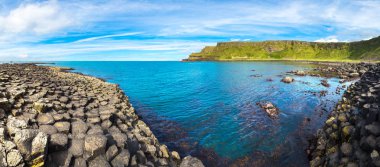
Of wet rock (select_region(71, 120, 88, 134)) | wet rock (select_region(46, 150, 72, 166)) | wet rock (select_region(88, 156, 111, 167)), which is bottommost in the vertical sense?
wet rock (select_region(88, 156, 111, 167))

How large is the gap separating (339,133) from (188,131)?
10978 millimetres

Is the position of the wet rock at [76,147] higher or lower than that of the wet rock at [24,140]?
lower

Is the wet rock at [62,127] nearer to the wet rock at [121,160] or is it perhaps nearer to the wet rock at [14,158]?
the wet rock at [14,158]

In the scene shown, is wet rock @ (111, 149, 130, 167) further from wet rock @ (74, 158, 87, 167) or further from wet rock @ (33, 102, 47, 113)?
wet rock @ (33, 102, 47, 113)

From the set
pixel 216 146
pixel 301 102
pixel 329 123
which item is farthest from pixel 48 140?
pixel 301 102

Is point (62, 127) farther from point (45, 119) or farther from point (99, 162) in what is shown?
point (99, 162)

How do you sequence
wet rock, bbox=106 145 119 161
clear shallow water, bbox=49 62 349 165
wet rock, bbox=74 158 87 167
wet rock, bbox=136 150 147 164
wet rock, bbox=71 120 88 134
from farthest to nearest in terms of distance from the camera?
clear shallow water, bbox=49 62 349 165 → wet rock, bbox=71 120 88 134 → wet rock, bbox=136 150 147 164 → wet rock, bbox=106 145 119 161 → wet rock, bbox=74 158 87 167

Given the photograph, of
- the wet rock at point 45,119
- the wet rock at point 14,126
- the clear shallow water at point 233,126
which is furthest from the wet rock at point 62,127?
the clear shallow water at point 233,126

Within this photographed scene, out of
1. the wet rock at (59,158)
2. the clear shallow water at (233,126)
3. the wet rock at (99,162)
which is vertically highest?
the wet rock at (59,158)

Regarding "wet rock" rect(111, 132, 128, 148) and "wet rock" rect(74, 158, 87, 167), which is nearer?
"wet rock" rect(74, 158, 87, 167)

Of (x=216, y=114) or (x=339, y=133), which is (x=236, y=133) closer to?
(x=216, y=114)

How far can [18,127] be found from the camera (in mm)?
7938

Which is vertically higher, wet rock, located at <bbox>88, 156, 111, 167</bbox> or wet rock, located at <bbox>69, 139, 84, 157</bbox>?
wet rock, located at <bbox>69, 139, 84, 157</bbox>

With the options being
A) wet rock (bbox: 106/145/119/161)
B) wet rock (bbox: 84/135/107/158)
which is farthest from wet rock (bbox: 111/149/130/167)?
wet rock (bbox: 84/135/107/158)
